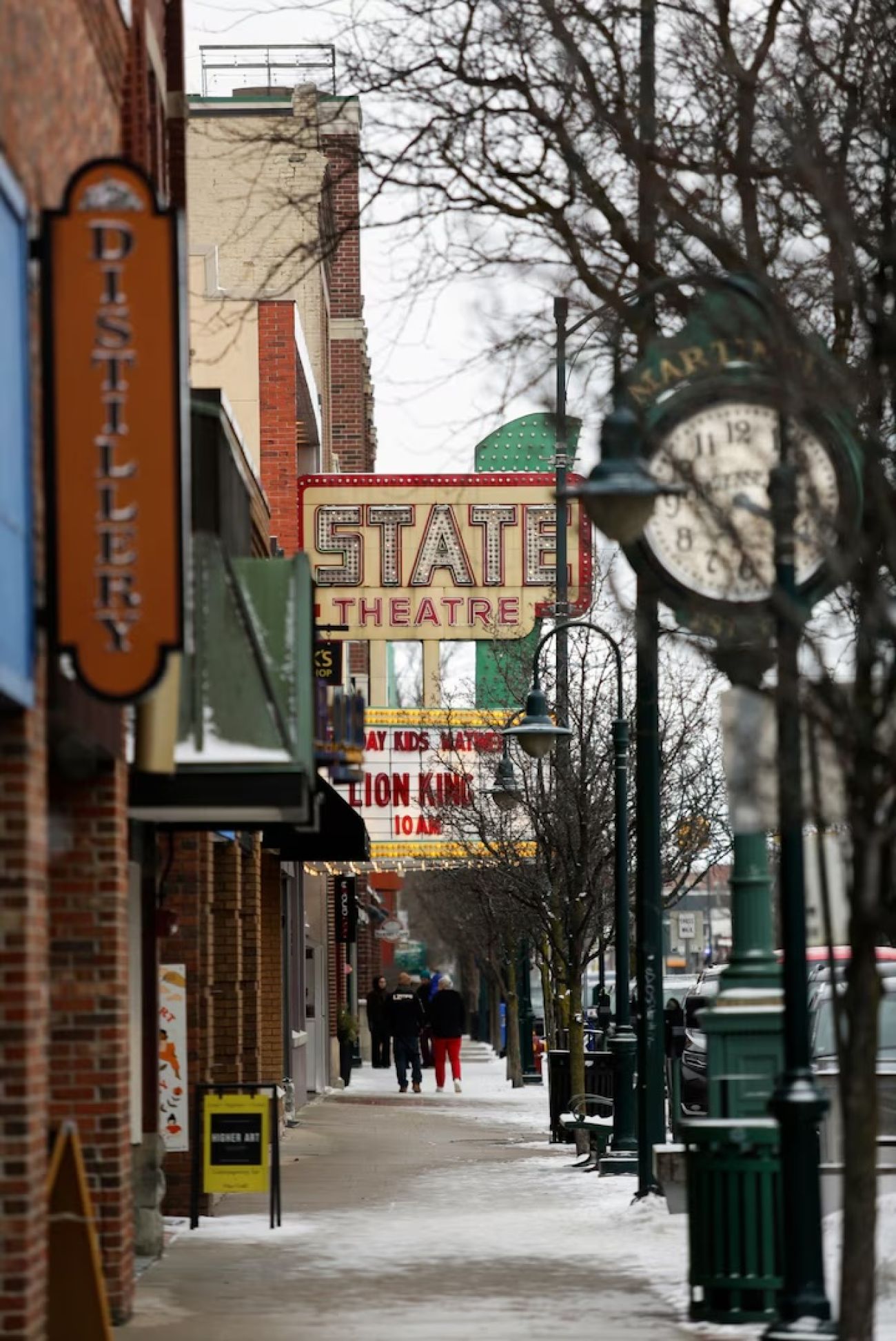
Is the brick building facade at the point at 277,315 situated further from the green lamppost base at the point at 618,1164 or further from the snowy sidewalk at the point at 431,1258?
the green lamppost base at the point at 618,1164

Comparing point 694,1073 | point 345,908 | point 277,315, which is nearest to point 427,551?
point 277,315

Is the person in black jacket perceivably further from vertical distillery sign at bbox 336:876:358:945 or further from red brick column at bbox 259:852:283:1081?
red brick column at bbox 259:852:283:1081

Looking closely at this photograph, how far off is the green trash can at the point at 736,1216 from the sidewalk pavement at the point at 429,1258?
0.75ft

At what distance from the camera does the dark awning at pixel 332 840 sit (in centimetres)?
2203

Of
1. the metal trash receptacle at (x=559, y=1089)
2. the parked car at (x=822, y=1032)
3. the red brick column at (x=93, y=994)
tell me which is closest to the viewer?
the red brick column at (x=93, y=994)

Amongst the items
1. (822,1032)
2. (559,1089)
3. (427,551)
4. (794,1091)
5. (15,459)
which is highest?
(427,551)

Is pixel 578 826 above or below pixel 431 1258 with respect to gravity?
above

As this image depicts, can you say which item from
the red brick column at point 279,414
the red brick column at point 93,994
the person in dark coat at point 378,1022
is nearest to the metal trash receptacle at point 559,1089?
the red brick column at point 279,414

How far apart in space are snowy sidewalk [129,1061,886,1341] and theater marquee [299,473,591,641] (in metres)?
9.61

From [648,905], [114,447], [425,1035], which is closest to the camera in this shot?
[114,447]

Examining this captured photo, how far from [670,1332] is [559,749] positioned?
17026 millimetres

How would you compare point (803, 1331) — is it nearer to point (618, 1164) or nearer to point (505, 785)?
point (618, 1164)

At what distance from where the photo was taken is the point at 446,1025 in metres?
35.7

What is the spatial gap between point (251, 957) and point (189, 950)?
17.0 ft
